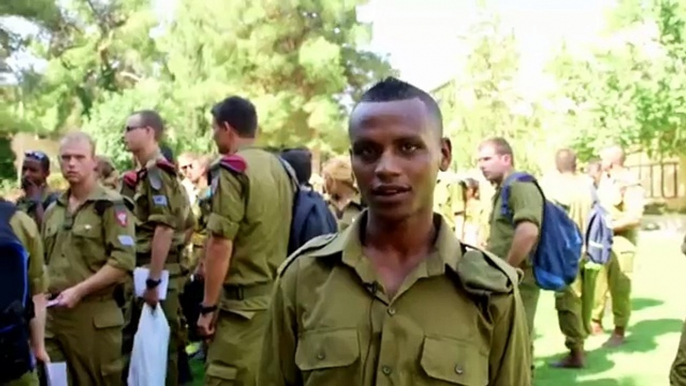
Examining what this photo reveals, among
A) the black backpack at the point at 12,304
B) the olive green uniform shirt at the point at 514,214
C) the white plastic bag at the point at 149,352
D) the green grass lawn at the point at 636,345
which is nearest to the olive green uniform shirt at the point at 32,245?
the black backpack at the point at 12,304

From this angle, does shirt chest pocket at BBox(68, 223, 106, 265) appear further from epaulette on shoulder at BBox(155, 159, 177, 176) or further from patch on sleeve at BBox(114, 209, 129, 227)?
epaulette on shoulder at BBox(155, 159, 177, 176)

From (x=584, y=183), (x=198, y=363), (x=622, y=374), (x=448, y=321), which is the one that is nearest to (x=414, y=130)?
(x=448, y=321)

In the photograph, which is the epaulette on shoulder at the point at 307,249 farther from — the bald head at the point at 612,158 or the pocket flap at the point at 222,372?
the bald head at the point at 612,158

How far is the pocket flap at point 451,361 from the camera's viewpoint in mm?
2143

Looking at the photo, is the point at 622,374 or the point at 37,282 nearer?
the point at 37,282

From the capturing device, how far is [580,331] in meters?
8.37

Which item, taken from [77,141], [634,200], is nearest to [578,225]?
[634,200]

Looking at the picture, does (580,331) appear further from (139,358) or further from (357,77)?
(357,77)

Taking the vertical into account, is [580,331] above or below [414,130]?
below

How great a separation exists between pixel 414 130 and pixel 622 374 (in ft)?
21.5

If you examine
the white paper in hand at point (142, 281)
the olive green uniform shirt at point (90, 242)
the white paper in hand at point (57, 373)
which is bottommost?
the white paper in hand at point (57, 373)

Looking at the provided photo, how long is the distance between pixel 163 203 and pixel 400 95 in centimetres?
396


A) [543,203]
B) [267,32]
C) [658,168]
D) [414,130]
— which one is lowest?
[658,168]

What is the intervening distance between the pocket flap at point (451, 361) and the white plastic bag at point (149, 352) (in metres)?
3.71
